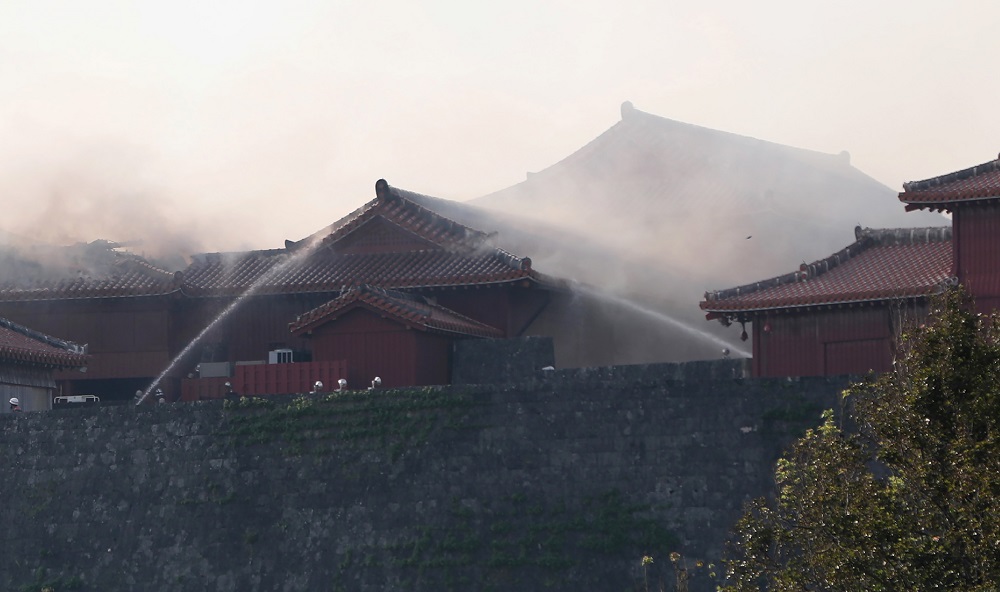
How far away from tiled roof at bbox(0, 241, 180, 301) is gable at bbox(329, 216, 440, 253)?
4527 mm

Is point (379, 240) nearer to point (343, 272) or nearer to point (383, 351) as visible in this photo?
point (343, 272)

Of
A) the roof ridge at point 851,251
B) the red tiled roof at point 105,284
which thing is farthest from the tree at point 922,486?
the red tiled roof at point 105,284

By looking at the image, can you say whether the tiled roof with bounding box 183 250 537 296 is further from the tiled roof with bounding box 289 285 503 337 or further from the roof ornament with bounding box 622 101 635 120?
the roof ornament with bounding box 622 101 635 120

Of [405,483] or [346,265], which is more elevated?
[346,265]

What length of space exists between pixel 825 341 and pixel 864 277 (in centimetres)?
161

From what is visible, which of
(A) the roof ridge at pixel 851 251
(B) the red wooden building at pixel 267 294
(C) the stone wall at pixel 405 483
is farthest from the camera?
(B) the red wooden building at pixel 267 294

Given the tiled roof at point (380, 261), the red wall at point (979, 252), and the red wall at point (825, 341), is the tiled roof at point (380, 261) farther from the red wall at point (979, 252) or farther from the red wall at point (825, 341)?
the red wall at point (979, 252)

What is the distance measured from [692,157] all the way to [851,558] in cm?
4067

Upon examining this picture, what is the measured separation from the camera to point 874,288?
31625 mm

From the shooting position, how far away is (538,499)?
28000mm

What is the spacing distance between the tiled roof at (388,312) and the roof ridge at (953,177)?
10333 mm

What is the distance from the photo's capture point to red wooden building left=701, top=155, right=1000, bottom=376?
31.0m

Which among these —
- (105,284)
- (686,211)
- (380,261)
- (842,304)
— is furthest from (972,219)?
(105,284)

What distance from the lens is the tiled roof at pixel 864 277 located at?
31500mm
